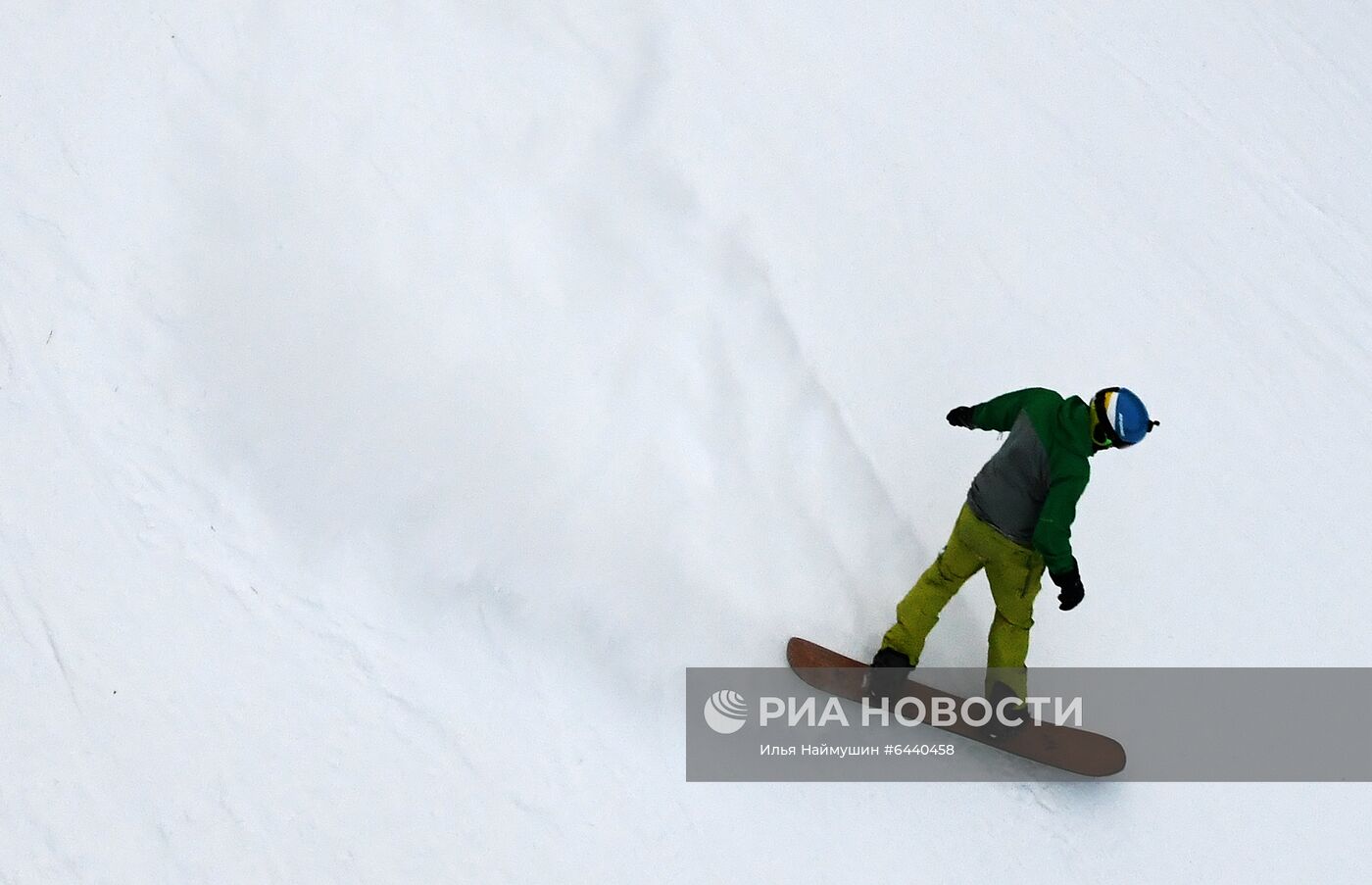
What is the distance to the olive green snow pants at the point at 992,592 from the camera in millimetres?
3578

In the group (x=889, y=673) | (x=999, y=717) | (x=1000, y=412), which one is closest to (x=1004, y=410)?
(x=1000, y=412)

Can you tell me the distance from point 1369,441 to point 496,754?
4769 mm

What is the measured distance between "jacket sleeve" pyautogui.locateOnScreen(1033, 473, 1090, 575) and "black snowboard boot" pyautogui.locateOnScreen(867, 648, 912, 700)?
2.71 ft

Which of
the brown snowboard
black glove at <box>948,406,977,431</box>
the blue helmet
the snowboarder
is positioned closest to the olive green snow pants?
the snowboarder

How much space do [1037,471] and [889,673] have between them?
3.34 ft

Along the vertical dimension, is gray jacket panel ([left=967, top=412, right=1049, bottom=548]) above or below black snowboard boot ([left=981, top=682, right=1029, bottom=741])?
above

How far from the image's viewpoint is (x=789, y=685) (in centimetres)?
406

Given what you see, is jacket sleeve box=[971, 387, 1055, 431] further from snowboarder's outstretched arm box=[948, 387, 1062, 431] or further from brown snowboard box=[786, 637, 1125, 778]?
brown snowboard box=[786, 637, 1125, 778]

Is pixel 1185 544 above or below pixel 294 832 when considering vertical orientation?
above

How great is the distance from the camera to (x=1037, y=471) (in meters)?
3.38

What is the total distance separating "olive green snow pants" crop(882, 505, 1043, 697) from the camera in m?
3.58

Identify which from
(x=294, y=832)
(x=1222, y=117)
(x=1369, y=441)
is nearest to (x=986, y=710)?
(x=294, y=832)

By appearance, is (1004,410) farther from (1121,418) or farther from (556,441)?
(556,441)

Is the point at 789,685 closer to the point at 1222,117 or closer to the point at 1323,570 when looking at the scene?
the point at 1323,570
